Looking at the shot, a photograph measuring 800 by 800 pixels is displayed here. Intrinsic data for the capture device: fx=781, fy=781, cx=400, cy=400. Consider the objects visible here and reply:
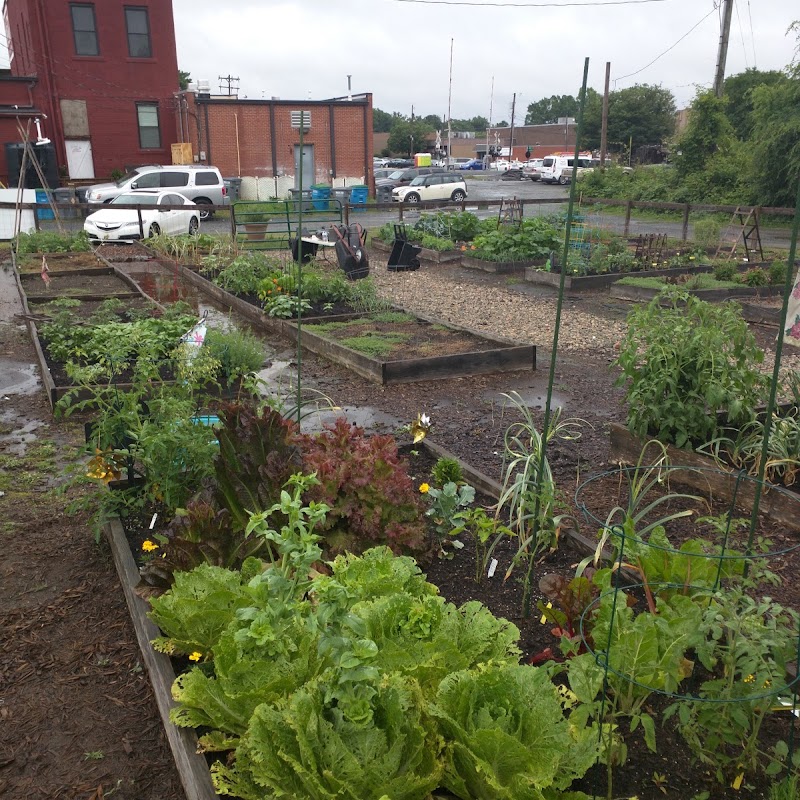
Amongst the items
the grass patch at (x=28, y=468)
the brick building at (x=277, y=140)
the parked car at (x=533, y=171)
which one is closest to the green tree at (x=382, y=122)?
the parked car at (x=533, y=171)

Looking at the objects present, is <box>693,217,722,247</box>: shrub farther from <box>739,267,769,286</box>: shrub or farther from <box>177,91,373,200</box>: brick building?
<box>177,91,373,200</box>: brick building

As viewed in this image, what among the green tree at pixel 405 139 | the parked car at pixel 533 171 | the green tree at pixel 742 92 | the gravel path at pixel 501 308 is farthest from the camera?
the green tree at pixel 405 139

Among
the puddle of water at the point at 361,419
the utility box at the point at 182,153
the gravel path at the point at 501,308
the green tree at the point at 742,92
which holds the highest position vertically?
the green tree at the point at 742,92

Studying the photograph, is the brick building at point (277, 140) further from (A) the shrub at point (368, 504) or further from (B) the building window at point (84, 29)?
(A) the shrub at point (368, 504)

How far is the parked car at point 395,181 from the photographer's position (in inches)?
1431

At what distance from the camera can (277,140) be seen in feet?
115

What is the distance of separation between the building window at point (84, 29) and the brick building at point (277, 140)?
3963 mm


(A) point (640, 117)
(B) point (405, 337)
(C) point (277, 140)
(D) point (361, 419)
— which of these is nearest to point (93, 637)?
(D) point (361, 419)

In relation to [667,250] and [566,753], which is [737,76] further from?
[566,753]

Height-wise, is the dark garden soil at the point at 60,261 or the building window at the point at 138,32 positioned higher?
the building window at the point at 138,32

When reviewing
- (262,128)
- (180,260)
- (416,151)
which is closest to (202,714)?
(180,260)

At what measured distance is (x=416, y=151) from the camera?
81.5 metres

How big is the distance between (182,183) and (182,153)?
22.2ft

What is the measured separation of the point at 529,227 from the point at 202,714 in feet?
45.5
